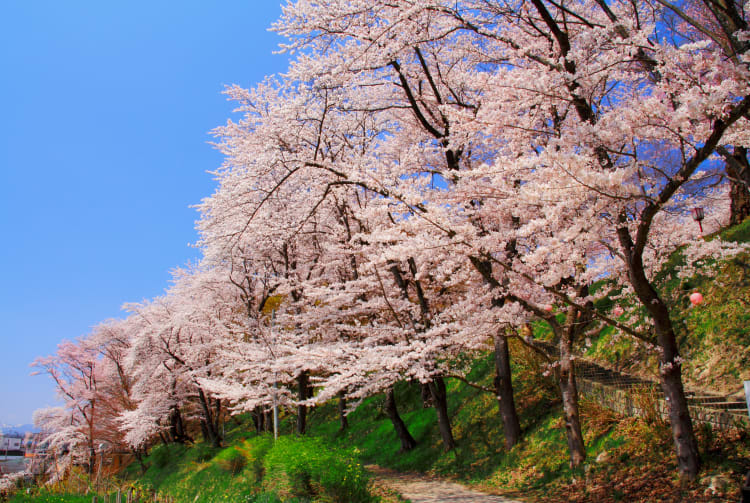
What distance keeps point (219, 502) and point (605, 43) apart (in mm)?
9800

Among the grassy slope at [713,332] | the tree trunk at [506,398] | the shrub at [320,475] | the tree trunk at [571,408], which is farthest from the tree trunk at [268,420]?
the tree trunk at [571,408]

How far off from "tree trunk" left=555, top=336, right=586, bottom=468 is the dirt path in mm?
1385

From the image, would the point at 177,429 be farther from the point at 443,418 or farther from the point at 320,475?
the point at 320,475

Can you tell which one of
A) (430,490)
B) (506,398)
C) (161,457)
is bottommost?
(161,457)

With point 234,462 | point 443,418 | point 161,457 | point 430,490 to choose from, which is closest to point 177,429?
point 161,457

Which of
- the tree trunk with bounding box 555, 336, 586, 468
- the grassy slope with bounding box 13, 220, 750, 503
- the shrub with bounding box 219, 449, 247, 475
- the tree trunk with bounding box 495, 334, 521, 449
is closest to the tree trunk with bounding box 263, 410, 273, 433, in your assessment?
the grassy slope with bounding box 13, 220, 750, 503

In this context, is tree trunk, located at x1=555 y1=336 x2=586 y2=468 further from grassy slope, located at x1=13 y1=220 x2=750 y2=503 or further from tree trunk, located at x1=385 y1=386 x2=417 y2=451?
tree trunk, located at x1=385 y1=386 x2=417 y2=451

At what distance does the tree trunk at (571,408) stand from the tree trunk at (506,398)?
1957mm

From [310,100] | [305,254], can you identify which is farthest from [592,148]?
[305,254]

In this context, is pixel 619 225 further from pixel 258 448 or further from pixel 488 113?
pixel 258 448

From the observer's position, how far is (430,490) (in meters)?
9.69

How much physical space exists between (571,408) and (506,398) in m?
2.42

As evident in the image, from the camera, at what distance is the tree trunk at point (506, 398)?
1044 cm

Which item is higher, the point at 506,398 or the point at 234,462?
the point at 506,398
